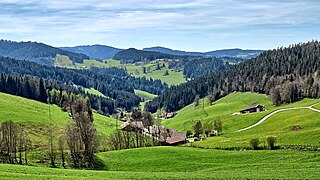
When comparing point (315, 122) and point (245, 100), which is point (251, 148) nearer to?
point (315, 122)

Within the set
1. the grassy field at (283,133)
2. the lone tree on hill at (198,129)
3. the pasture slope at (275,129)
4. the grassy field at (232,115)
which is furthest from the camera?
the grassy field at (232,115)

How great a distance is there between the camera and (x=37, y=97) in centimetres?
17938

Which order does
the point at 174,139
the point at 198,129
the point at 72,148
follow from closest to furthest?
the point at 72,148
the point at 174,139
the point at 198,129

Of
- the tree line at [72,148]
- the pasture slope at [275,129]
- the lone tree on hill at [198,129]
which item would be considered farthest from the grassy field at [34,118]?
the pasture slope at [275,129]

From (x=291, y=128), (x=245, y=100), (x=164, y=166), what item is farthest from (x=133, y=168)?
(x=245, y=100)

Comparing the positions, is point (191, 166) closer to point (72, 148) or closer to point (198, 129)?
point (72, 148)

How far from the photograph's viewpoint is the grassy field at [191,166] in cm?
4526

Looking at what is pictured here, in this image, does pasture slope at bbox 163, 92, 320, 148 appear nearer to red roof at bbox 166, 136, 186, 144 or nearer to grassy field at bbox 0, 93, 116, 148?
red roof at bbox 166, 136, 186, 144

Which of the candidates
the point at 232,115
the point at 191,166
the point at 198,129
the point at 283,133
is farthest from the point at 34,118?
the point at 283,133

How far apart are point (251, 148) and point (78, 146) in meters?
34.3

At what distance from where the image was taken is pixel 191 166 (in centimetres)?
6094

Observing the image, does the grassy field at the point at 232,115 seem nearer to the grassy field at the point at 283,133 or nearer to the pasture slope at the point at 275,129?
the pasture slope at the point at 275,129

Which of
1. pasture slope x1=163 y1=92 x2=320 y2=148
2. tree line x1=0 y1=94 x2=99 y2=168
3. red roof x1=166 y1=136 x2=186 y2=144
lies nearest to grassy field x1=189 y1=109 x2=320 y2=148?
pasture slope x1=163 y1=92 x2=320 y2=148

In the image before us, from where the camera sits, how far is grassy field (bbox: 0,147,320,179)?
45256 mm
